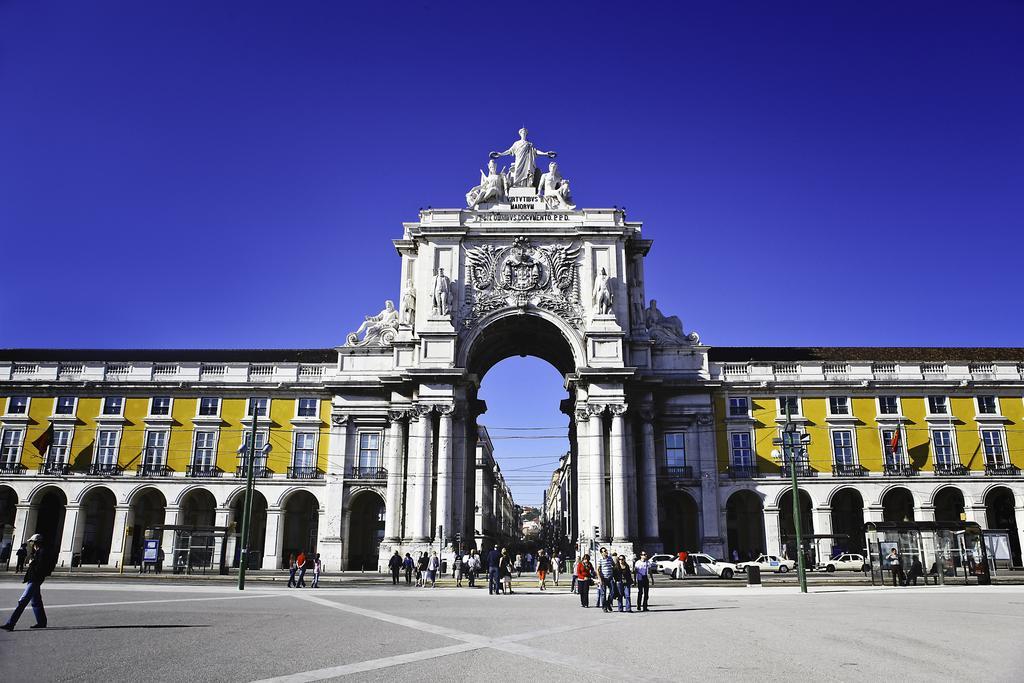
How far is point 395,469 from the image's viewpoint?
5619cm

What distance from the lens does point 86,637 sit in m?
15.0

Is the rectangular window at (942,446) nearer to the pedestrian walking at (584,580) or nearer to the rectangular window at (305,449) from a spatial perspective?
the pedestrian walking at (584,580)

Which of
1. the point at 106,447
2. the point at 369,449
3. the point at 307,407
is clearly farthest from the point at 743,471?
the point at 106,447

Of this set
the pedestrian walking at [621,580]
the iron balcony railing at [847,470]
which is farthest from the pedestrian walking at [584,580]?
the iron balcony railing at [847,470]

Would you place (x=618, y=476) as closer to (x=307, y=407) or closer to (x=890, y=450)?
(x=890, y=450)

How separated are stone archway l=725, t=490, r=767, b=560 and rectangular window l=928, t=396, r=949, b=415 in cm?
1417

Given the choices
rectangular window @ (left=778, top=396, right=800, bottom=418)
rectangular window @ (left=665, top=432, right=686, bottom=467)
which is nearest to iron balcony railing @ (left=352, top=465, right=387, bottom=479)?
rectangular window @ (left=665, top=432, right=686, bottom=467)

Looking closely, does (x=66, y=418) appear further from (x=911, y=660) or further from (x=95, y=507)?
(x=911, y=660)

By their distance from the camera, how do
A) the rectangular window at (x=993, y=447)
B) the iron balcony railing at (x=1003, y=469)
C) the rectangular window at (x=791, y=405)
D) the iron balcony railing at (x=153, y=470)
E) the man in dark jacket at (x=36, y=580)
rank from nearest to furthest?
1. the man in dark jacket at (x=36, y=580)
2. the iron balcony railing at (x=1003, y=469)
3. the rectangular window at (x=993, y=447)
4. the iron balcony railing at (x=153, y=470)
5. the rectangular window at (x=791, y=405)

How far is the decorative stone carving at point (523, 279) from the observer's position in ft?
190

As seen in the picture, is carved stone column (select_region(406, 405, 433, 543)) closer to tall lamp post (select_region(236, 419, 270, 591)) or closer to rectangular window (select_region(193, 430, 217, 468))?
tall lamp post (select_region(236, 419, 270, 591))

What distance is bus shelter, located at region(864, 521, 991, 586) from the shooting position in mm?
38688

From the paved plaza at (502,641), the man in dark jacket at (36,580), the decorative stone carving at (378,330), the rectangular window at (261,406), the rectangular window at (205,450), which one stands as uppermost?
the decorative stone carving at (378,330)

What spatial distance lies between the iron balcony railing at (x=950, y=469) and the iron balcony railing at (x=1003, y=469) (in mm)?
1524
